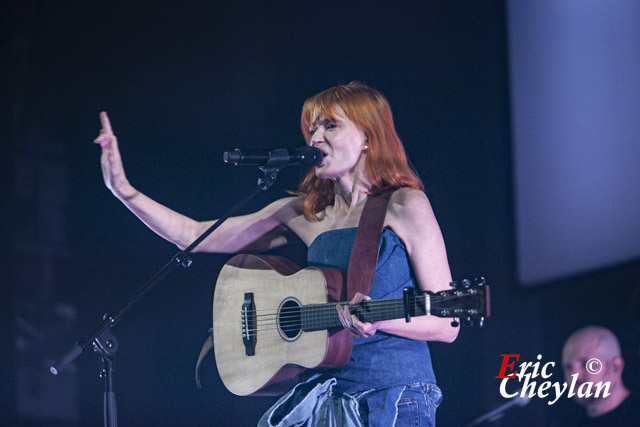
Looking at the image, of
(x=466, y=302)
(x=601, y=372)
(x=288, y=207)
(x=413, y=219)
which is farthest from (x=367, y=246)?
(x=601, y=372)

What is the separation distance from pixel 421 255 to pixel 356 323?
1.28 ft

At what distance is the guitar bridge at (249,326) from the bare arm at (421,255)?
0.55m

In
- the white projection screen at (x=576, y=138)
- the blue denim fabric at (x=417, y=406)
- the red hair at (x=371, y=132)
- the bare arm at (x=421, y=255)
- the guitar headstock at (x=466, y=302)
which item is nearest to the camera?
the guitar headstock at (x=466, y=302)

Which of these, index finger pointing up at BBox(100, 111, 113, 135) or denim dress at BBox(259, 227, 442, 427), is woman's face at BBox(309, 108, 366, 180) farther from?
index finger pointing up at BBox(100, 111, 113, 135)

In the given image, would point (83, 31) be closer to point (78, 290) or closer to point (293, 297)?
point (78, 290)

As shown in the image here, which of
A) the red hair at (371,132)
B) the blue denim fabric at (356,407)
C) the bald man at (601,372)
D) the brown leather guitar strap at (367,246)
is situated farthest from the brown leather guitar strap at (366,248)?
the bald man at (601,372)

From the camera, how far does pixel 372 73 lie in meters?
3.32

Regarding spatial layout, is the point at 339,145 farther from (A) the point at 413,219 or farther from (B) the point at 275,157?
(A) the point at 413,219

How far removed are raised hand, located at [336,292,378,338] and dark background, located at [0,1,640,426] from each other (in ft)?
3.03

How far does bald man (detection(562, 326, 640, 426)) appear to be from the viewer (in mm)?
2691

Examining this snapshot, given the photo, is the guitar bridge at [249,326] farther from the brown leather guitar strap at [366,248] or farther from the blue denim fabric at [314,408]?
the brown leather guitar strap at [366,248]

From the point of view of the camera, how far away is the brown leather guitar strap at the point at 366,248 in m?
2.40

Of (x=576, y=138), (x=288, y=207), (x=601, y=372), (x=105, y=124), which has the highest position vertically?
(x=105, y=124)

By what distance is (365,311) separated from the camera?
223 cm
